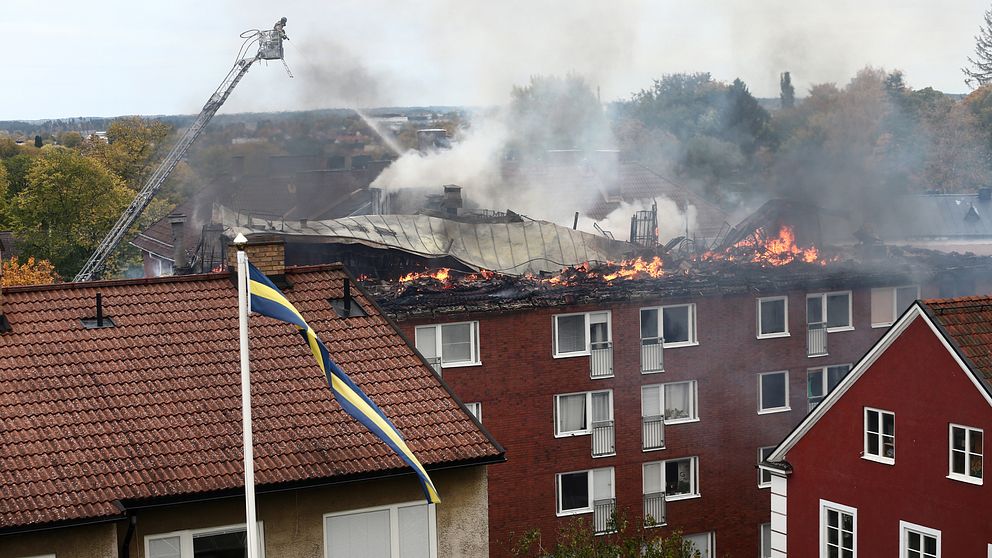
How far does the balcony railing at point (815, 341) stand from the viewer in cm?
3722

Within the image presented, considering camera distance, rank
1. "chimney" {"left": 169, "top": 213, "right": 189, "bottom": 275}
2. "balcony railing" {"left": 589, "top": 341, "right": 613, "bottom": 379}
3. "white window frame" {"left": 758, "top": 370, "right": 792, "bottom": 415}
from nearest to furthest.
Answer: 1. "balcony railing" {"left": 589, "top": 341, "right": 613, "bottom": 379}
2. "white window frame" {"left": 758, "top": 370, "right": 792, "bottom": 415}
3. "chimney" {"left": 169, "top": 213, "right": 189, "bottom": 275}

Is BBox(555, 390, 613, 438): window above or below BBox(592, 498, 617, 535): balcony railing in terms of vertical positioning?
above

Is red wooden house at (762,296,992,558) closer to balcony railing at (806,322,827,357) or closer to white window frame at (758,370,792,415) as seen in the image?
white window frame at (758,370,792,415)

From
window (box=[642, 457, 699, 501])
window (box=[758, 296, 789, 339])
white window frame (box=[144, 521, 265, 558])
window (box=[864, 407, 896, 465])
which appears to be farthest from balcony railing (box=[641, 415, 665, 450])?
white window frame (box=[144, 521, 265, 558])

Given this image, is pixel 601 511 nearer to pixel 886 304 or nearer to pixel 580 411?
pixel 580 411

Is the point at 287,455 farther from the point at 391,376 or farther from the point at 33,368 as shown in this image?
the point at 33,368

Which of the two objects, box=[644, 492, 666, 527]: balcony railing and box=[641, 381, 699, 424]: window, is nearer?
box=[644, 492, 666, 527]: balcony railing

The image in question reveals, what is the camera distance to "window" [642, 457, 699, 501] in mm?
35062

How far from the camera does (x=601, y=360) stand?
34.3 metres

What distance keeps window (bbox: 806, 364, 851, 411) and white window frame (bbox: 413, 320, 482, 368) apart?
408 inches

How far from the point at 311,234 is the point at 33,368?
25288 millimetres

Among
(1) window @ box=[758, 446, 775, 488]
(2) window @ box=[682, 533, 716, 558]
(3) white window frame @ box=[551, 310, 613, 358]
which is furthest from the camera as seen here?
(1) window @ box=[758, 446, 775, 488]

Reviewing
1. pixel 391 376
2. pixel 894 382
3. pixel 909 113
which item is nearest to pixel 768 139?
pixel 909 113

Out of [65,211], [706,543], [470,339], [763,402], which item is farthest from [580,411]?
[65,211]
